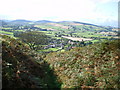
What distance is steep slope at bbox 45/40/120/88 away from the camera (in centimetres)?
1210

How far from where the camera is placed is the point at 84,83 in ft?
40.1

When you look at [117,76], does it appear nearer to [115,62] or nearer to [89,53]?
[115,62]

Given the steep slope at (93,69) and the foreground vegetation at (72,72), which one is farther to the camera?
the steep slope at (93,69)

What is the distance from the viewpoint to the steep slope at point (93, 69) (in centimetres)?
1210

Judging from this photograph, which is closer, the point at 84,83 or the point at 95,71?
the point at 84,83

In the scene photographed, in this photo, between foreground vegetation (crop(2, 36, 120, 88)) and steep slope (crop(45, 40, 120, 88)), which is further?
steep slope (crop(45, 40, 120, 88))

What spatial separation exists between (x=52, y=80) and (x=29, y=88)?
374cm

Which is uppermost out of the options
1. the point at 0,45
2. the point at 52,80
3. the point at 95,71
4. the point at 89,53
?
the point at 0,45

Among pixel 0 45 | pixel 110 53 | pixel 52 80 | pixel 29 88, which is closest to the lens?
pixel 29 88

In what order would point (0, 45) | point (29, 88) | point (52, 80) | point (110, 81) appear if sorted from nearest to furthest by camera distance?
point (29, 88) → point (110, 81) → point (52, 80) → point (0, 45)

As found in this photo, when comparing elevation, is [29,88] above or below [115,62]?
below

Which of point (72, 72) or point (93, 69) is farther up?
point (93, 69)

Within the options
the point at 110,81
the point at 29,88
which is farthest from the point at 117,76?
the point at 29,88

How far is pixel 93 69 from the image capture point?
1495cm
